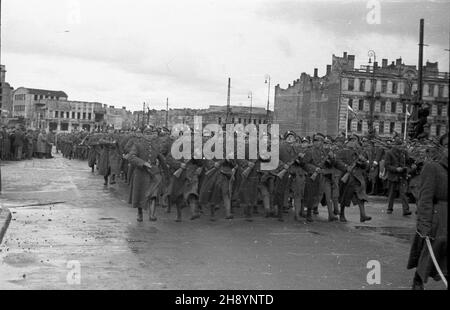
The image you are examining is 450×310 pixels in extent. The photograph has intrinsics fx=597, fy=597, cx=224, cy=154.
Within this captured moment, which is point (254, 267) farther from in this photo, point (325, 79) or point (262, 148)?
point (325, 79)

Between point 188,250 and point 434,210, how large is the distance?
4131 millimetres

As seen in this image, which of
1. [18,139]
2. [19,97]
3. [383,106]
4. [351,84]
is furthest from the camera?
[19,97]

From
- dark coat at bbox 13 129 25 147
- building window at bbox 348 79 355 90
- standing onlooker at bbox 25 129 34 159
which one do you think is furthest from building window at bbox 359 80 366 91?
dark coat at bbox 13 129 25 147

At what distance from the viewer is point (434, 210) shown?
6.59 m

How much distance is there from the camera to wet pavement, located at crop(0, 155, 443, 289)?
24.3 ft

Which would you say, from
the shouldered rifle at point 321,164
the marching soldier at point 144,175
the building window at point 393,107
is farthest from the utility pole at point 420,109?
the building window at point 393,107

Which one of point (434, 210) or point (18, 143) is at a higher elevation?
point (434, 210)

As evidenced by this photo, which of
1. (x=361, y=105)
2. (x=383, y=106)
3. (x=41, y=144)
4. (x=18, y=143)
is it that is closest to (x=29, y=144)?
(x=41, y=144)

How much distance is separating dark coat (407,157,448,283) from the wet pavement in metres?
1.04

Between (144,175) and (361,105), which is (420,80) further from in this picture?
(361,105)

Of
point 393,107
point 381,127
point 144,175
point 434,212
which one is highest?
point 393,107

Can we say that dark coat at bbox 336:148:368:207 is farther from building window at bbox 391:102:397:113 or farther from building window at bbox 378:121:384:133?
building window at bbox 391:102:397:113

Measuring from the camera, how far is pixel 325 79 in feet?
272
